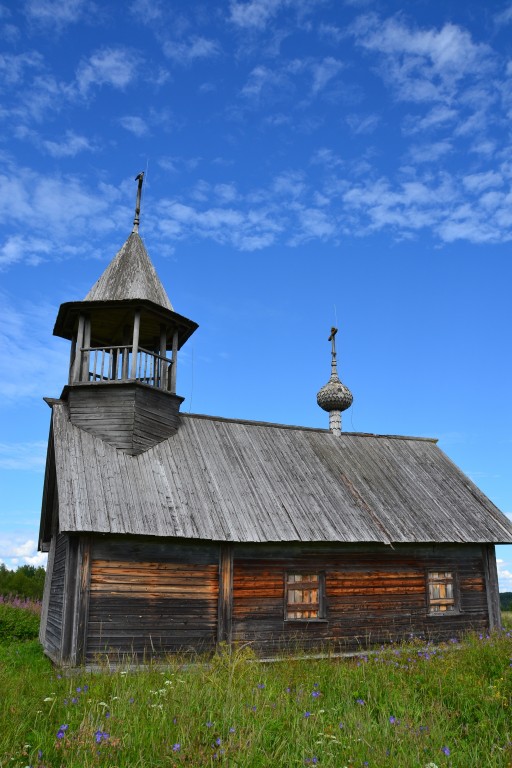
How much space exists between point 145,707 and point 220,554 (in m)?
6.89

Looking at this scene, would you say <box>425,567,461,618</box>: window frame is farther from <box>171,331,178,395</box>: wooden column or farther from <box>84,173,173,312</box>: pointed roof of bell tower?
<box>84,173,173,312</box>: pointed roof of bell tower

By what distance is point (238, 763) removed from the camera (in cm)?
499

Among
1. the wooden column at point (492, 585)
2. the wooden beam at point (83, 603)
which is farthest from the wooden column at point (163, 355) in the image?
the wooden column at point (492, 585)

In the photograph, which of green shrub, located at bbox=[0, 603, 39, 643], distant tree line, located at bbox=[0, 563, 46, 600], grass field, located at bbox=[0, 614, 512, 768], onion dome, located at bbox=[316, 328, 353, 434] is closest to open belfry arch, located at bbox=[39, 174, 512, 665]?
onion dome, located at bbox=[316, 328, 353, 434]

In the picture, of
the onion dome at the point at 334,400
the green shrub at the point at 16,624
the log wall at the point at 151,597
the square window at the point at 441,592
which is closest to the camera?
the log wall at the point at 151,597

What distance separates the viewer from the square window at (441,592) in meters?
15.5

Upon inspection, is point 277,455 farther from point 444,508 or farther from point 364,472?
point 444,508

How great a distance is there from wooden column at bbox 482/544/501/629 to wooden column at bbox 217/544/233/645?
721 centimetres

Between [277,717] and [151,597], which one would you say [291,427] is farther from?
[277,717]

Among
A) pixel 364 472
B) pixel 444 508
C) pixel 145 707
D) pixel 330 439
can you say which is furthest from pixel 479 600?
pixel 145 707

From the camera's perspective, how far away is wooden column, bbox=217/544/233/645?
41.9 feet

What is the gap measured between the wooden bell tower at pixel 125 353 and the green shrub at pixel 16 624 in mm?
7002

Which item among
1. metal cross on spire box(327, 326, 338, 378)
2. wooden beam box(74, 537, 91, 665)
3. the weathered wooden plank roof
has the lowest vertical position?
wooden beam box(74, 537, 91, 665)

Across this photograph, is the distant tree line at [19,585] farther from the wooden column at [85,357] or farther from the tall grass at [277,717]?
the tall grass at [277,717]
